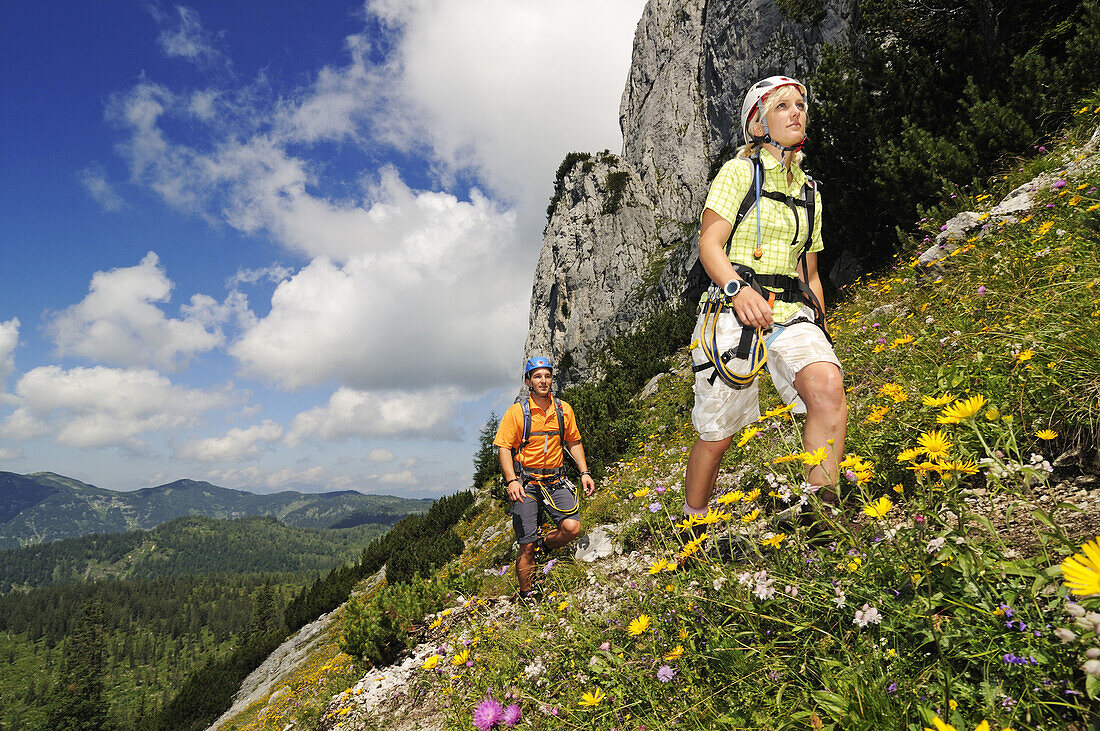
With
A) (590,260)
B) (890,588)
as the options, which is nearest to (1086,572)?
(890,588)

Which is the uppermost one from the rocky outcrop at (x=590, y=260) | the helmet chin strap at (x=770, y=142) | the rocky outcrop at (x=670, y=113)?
the rocky outcrop at (x=670, y=113)

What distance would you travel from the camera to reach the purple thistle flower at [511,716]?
251 centimetres

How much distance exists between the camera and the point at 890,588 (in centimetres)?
175

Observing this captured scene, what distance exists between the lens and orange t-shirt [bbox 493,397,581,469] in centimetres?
559

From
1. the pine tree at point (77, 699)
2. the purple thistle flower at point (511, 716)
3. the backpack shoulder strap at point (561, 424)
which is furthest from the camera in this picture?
the pine tree at point (77, 699)

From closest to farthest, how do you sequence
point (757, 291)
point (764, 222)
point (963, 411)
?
point (963, 411) → point (757, 291) → point (764, 222)

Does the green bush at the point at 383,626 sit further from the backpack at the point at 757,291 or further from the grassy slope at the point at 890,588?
the backpack at the point at 757,291

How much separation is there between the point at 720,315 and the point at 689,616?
1.66m

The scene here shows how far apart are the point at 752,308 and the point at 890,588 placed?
4.53 ft

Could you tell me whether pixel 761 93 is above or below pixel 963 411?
above

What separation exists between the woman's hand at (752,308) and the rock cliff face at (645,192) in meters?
26.2

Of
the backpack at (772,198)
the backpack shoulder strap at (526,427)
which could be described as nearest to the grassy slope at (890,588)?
the backpack at (772,198)

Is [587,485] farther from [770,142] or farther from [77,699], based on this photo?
[77,699]

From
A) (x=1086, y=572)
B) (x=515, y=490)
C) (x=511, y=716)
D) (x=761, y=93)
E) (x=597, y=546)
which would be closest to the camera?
(x=1086, y=572)
